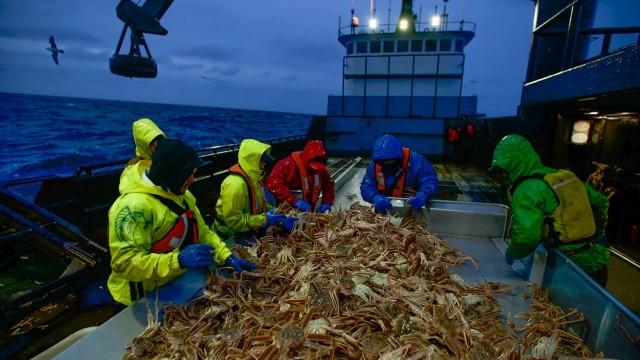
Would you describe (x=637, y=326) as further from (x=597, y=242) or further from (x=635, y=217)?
(x=635, y=217)

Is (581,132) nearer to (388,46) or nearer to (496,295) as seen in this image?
(496,295)

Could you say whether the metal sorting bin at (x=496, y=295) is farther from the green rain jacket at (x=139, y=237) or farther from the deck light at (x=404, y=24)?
the deck light at (x=404, y=24)

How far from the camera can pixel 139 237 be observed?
220cm

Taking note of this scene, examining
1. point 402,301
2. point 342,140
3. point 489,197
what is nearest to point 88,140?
point 342,140

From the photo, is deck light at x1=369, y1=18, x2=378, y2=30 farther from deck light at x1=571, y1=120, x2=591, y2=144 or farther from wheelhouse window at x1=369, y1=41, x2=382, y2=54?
deck light at x1=571, y1=120, x2=591, y2=144

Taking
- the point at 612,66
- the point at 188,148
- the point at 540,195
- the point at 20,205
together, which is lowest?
the point at 20,205

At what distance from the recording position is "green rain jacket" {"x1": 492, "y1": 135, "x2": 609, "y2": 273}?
271 centimetres

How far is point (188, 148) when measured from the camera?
2379 millimetres

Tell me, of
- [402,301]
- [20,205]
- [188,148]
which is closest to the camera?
[402,301]

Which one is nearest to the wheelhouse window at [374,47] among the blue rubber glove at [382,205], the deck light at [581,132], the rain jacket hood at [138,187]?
the deck light at [581,132]

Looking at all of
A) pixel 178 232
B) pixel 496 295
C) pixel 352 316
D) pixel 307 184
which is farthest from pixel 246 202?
pixel 496 295

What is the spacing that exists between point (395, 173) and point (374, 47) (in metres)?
18.5

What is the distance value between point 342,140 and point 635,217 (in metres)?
12.8

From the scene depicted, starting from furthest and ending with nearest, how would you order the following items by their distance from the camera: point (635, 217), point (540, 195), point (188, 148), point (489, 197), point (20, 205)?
1. point (489, 197)
2. point (635, 217)
3. point (20, 205)
4. point (540, 195)
5. point (188, 148)
